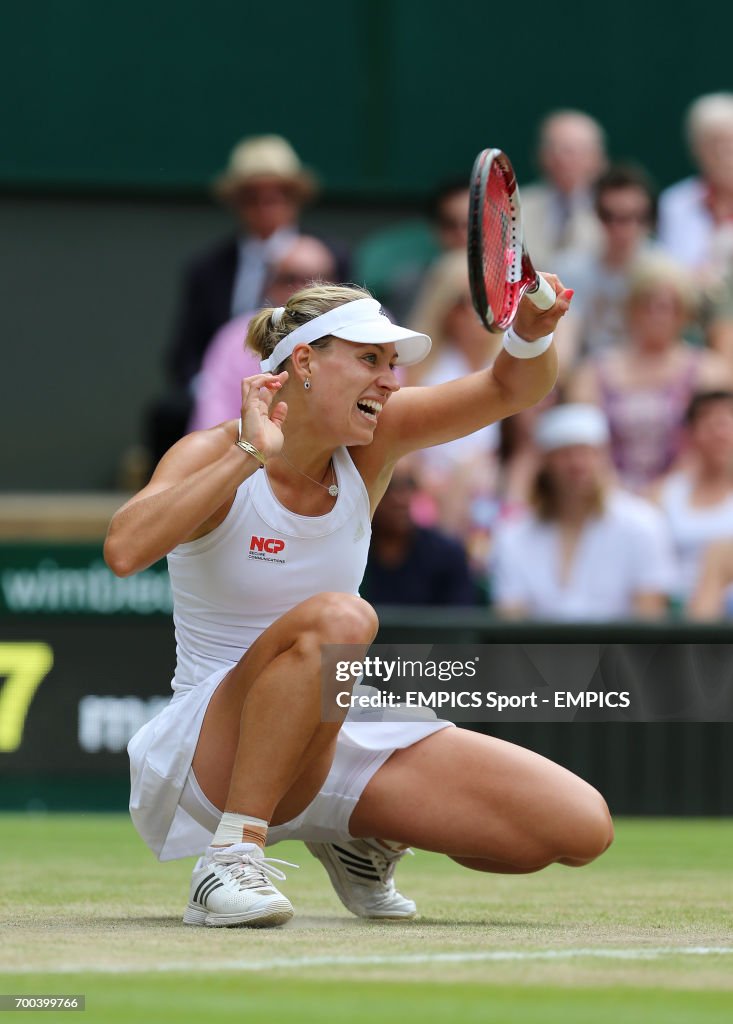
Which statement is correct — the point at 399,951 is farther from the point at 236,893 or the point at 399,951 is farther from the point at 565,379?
the point at 565,379

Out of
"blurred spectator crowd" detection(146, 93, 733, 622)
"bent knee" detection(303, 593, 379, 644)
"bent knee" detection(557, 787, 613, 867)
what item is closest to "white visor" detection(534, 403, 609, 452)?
"blurred spectator crowd" detection(146, 93, 733, 622)

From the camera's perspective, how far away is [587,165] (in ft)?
31.7

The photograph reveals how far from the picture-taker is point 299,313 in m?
4.50

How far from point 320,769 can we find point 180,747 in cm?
33

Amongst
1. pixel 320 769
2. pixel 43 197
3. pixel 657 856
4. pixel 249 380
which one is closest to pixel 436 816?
pixel 320 769

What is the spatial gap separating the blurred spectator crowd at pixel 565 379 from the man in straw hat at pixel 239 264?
0.01 metres

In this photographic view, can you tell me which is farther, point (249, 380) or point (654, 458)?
point (654, 458)

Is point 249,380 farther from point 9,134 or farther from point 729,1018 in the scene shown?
point 9,134

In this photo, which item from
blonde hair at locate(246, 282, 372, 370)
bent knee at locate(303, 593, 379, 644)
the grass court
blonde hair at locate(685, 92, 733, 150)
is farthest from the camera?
blonde hair at locate(685, 92, 733, 150)

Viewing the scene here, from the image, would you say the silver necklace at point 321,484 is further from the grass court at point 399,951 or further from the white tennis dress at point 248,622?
the grass court at point 399,951

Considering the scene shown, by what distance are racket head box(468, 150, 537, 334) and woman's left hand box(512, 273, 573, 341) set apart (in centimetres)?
3

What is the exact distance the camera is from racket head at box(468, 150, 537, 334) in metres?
4.23

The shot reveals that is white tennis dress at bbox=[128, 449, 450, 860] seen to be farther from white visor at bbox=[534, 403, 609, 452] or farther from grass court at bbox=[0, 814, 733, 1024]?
white visor at bbox=[534, 403, 609, 452]

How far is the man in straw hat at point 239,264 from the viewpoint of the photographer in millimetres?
9055
